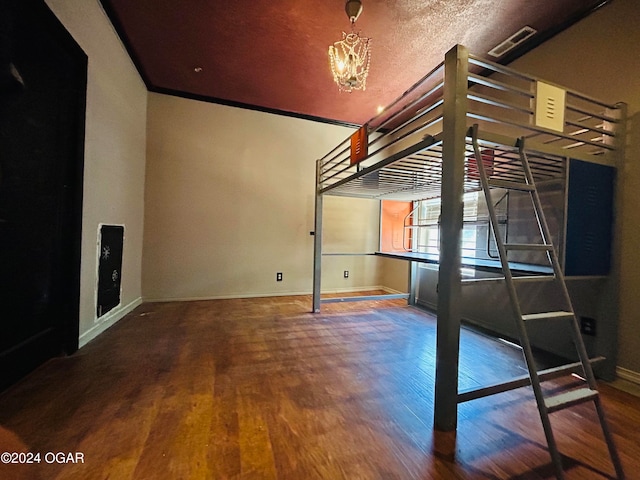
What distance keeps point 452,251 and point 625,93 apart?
1.74 m

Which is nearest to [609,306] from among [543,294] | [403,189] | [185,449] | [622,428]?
[543,294]

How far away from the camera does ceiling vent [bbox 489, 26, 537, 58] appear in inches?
83.4

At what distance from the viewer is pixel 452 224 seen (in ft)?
3.96

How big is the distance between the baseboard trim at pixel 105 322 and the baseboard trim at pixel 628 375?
365cm

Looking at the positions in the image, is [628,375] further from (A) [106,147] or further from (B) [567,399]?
(A) [106,147]

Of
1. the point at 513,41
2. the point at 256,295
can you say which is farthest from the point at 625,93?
the point at 256,295

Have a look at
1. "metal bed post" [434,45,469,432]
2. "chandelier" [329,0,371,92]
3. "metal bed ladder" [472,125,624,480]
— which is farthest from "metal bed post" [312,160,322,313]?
"metal bed ladder" [472,125,624,480]

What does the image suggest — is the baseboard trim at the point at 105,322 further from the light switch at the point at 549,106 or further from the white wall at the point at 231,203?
the light switch at the point at 549,106

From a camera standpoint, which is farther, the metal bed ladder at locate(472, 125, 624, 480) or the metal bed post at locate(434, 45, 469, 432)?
the metal bed post at locate(434, 45, 469, 432)

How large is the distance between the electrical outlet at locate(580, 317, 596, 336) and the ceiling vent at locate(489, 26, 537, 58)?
7.46 ft

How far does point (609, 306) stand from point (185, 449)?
248cm

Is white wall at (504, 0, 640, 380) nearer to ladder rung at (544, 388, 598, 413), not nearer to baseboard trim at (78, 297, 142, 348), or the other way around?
ladder rung at (544, 388, 598, 413)

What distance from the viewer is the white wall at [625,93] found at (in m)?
1.59

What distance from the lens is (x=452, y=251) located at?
120cm
